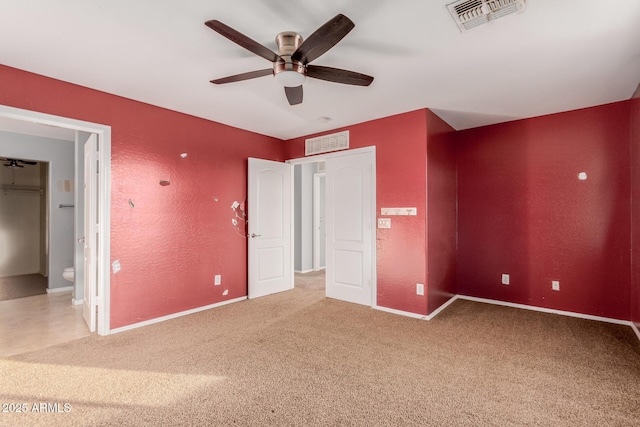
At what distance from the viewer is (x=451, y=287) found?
4.25 metres

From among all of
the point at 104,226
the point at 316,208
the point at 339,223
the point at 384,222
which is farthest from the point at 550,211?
the point at 104,226

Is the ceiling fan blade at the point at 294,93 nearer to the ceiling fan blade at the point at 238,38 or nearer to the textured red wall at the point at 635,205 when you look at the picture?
Result: the ceiling fan blade at the point at 238,38

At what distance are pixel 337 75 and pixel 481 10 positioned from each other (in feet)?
3.11

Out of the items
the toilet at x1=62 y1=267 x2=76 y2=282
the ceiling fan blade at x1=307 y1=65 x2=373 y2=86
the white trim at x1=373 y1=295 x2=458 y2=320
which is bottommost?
the white trim at x1=373 y1=295 x2=458 y2=320

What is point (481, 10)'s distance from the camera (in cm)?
183

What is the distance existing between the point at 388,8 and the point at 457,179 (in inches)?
126

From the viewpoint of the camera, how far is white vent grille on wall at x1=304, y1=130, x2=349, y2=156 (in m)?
4.21

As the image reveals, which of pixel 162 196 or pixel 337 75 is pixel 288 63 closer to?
pixel 337 75

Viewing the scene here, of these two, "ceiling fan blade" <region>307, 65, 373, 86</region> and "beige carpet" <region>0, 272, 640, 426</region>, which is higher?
"ceiling fan blade" <region>307, 65, 373, 86</region>

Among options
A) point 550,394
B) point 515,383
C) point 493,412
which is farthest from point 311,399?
point 550,394

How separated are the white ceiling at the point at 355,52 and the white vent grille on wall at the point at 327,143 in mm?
676

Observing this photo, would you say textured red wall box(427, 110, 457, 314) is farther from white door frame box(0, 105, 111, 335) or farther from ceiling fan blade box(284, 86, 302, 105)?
white door frame box(0, 105, 111, 335)

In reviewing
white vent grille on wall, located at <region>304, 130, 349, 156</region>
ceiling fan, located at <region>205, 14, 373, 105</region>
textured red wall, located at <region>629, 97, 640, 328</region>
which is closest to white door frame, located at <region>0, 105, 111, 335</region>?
ceiling fan, located at <region>205, 14, 373, 105</region>

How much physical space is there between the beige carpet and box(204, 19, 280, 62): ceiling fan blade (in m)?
2.20
